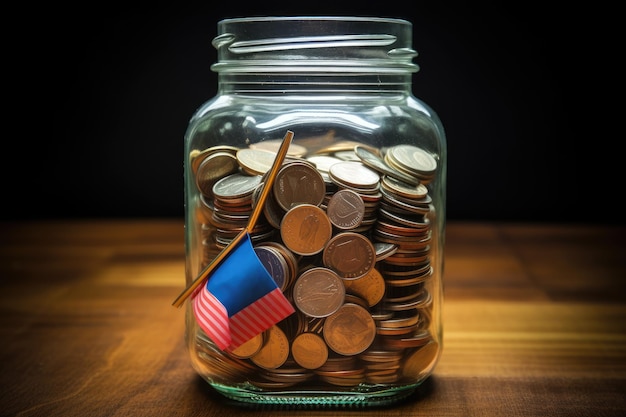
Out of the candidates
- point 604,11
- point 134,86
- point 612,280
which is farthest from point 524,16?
point 134,86

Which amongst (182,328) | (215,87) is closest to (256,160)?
(182,328)

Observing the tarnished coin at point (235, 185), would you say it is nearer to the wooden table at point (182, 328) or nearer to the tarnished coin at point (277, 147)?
the tarnished coin at point (277, 147)

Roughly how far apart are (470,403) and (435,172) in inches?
12.4

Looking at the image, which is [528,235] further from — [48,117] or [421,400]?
[48,117]

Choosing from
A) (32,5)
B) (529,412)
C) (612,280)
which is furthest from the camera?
(32,5)

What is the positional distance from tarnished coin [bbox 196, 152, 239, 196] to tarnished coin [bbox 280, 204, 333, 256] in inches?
4.8

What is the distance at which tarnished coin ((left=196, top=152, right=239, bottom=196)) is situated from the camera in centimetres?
110

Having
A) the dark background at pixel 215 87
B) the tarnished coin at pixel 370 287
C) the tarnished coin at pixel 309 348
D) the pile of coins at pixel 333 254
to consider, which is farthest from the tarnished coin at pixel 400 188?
the dark background at pixel 215 87

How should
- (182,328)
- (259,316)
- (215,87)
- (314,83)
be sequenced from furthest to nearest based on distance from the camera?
(215,87) < (182,328) < (314,83) < (259,316)

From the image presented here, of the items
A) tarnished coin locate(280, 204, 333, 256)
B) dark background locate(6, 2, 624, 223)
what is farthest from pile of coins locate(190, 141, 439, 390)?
dark background locate(6, 2, 624, 223)

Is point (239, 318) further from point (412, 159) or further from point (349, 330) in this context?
point (412, 159)

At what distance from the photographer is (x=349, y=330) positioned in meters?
1.04

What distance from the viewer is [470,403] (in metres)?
1.13

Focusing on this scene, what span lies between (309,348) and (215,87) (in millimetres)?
1627
